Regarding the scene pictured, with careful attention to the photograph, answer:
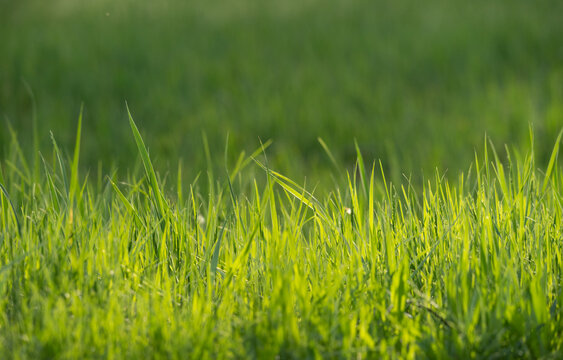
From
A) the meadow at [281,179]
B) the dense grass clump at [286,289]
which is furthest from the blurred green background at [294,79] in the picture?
the dense grass clump at [286,289]

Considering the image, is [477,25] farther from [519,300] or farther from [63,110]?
[519,300]

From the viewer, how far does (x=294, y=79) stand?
164 inches

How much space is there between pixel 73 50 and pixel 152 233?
13.0ft

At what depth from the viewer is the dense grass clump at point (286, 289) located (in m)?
1.00

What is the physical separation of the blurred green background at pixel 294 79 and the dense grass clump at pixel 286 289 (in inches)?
51.1

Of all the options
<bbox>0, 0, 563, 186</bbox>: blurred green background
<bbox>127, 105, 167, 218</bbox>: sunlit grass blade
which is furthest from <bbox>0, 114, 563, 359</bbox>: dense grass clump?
<bbox>0, 0, 563, 186</bbox>: blurred green background

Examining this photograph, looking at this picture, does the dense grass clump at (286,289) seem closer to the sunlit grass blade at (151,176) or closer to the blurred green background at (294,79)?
the sunlit grass blade at (151,176)

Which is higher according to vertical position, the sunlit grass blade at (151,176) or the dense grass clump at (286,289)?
the sunlit grass blade at (151,176)

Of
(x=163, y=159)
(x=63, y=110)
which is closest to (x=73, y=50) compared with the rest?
(x=63, y=110)

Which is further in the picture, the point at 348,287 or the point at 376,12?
the point at 376,12

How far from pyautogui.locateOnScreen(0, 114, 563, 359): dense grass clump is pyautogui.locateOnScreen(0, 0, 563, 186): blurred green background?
1.30 m

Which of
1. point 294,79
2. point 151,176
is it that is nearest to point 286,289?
point 151,176

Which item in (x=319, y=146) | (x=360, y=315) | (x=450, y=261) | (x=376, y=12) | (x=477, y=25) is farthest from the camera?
(x=376, y=12)

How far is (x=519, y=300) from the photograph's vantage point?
106 cm
